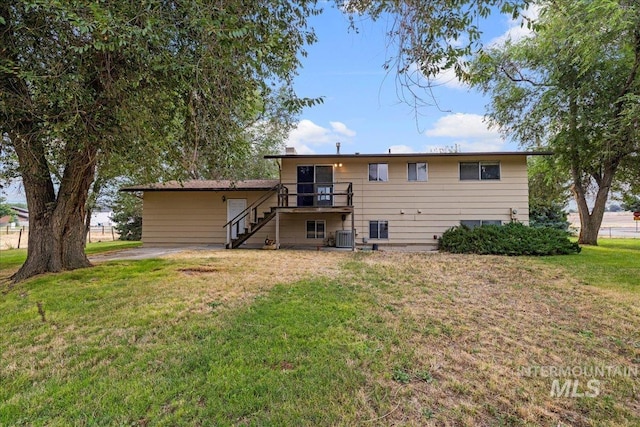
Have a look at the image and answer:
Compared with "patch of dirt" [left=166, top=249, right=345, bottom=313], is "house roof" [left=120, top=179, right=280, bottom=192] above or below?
above

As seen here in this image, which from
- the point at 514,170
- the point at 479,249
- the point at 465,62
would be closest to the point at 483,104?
the point at 514,170

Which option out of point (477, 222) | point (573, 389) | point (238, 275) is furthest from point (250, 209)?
point (573, 389)

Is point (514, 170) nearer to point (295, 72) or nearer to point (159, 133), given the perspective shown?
point (295, 72)

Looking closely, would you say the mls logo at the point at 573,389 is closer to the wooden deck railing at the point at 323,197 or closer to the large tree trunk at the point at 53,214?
the large tree trunk at the point at 53,214

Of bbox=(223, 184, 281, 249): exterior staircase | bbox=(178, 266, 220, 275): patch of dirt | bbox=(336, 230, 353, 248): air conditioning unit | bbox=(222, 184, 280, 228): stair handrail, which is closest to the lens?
bbox=(178, 266, 220, 275): patch of dirt

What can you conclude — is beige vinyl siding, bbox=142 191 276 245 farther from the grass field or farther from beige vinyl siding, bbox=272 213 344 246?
the grass field

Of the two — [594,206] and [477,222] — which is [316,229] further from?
[594,206]

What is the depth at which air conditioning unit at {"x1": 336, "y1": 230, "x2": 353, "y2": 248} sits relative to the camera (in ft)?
40.4

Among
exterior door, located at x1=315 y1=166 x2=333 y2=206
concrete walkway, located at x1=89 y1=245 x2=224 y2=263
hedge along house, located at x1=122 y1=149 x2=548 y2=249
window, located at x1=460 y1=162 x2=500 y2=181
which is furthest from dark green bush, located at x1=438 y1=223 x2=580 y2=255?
concrete walkway, located at x1=89 y1=245 x2=224 y2=263

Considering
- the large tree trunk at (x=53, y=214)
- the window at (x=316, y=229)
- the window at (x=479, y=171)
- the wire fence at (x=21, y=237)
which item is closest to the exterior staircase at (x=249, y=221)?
the window at (x=316, y=229)

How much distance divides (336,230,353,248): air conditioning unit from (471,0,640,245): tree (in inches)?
304

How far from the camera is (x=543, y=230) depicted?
11.0m

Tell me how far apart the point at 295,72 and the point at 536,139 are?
1429 centimetres

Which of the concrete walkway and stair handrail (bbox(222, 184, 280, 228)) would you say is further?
stair handrail (bbox(222, 184, 280, 228))
